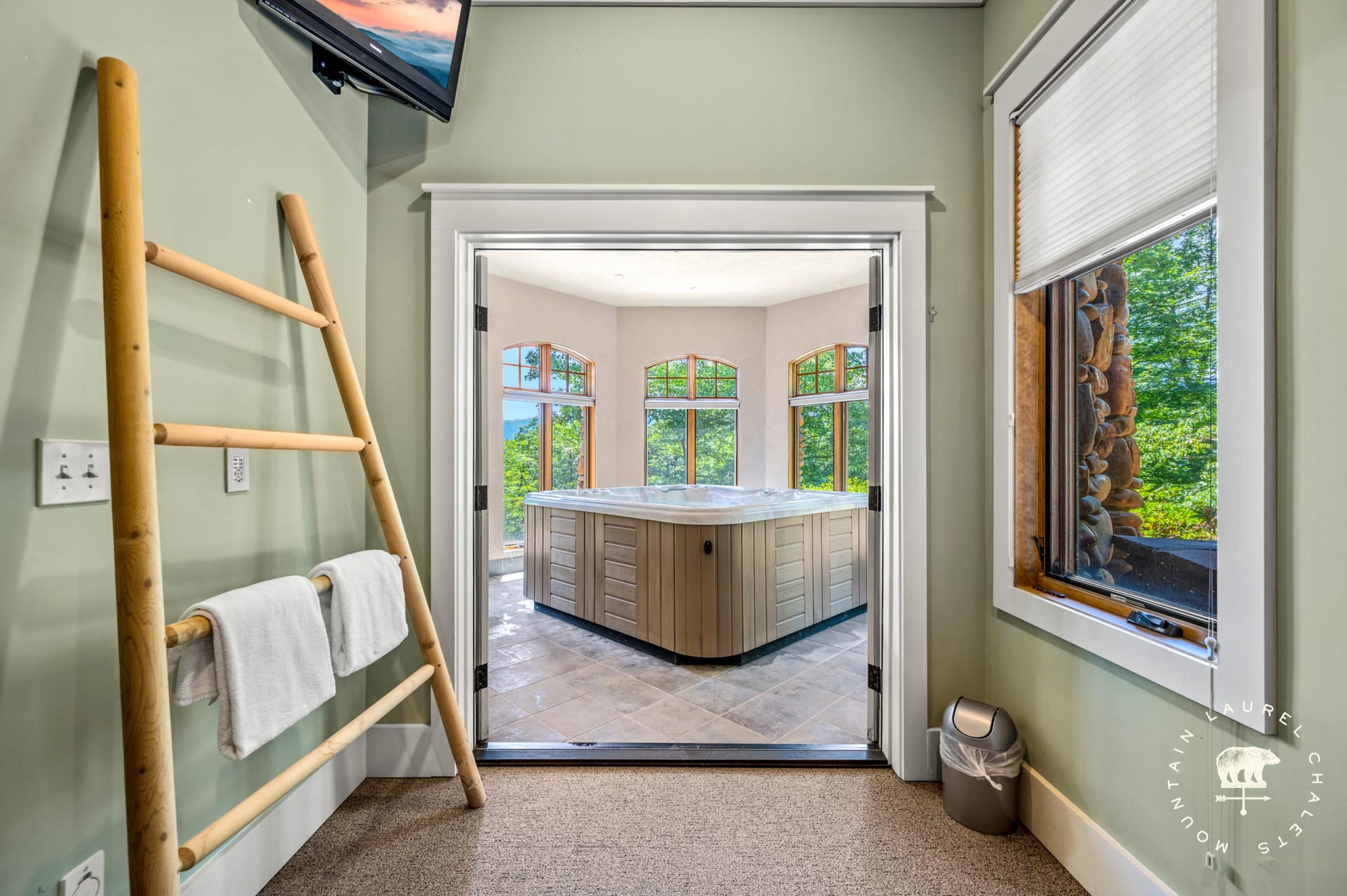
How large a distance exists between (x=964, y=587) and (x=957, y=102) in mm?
1605

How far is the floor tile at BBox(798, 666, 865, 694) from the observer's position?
104 inches

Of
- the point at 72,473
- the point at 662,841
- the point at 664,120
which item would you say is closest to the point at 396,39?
the point at 664,120

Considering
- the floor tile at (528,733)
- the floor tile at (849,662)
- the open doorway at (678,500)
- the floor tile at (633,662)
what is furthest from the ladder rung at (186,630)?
the floor tile at (849,662)

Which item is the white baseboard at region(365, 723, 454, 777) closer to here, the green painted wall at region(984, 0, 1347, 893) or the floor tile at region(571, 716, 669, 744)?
the floor tile at region(571, 716, 669, 744)

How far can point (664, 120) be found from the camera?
1.84 m

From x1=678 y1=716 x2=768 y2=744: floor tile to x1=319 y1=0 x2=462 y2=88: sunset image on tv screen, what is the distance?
2403 millimetres

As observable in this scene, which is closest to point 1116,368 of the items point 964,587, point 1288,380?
point 1288,380

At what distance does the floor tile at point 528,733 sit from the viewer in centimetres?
209

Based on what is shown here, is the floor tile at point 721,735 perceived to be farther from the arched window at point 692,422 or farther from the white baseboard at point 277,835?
the arched window at point 692,422

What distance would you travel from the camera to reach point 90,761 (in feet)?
3.18

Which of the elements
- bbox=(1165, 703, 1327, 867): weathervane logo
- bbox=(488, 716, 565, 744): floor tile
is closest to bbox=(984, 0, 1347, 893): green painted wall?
bbox=(1165, 703, 1327, 867): weathervane logo

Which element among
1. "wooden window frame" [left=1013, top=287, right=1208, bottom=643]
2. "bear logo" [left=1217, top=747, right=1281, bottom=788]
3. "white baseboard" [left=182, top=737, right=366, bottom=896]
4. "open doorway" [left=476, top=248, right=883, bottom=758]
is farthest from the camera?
"open doorway" [left=476, top=248, right=883, bottom=758]

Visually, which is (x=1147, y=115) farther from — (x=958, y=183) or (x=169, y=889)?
(x=169, y=889)

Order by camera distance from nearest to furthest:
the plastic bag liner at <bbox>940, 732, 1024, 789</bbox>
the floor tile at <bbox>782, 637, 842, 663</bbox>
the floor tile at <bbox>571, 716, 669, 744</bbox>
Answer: the plastic bag liner at <bbox>940, 732, 1024, 789</bbox> < the floor tile at <bbox>571, 716, 669, 744</bbox> < the floor tile at <bbox>782, 637, 842, 663</bbox>
